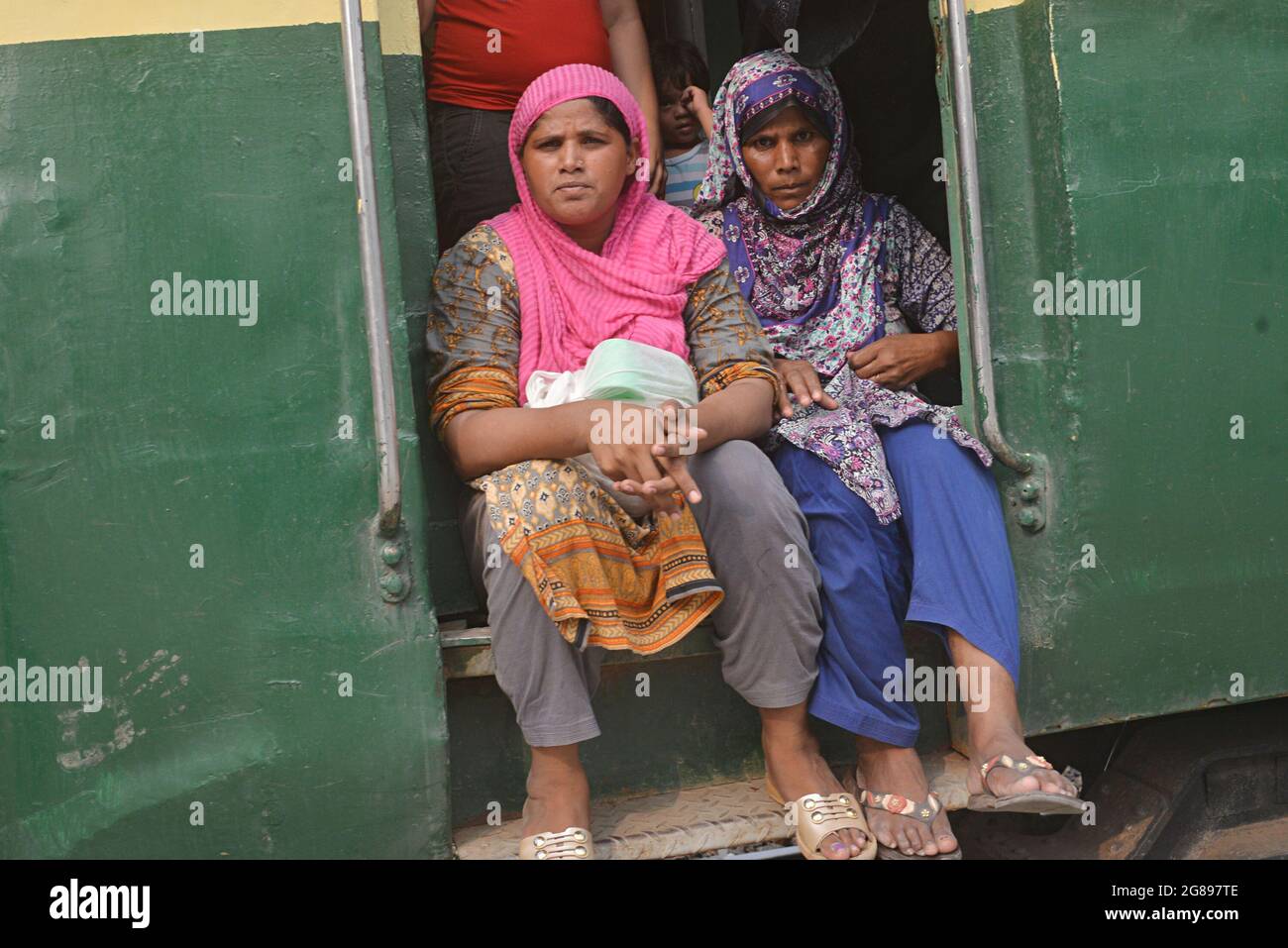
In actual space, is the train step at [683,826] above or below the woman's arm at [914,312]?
below

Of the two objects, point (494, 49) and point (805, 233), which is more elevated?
point (494, 49)

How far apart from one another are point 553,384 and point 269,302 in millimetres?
566

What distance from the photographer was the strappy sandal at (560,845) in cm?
222

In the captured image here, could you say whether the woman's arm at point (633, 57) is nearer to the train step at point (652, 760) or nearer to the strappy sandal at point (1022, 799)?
the train step at point (652, 760)

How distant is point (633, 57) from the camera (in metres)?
3.12

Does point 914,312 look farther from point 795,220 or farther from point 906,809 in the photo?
point 906,809

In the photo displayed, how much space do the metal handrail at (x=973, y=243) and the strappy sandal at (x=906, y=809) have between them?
708 millimetres

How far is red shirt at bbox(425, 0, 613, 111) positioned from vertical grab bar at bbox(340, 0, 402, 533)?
0.79 m

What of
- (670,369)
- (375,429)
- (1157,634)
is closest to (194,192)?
(375,429)

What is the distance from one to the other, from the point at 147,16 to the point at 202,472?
82 cm

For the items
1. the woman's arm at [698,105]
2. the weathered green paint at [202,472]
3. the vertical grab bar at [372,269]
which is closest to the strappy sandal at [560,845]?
the weathered green paint at [202,472]

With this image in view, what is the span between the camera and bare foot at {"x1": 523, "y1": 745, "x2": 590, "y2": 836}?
89.4 inches

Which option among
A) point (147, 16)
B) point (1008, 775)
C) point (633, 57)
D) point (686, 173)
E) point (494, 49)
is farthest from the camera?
point (686, 173)

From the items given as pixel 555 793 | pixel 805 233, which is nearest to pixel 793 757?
pixel 555 793
